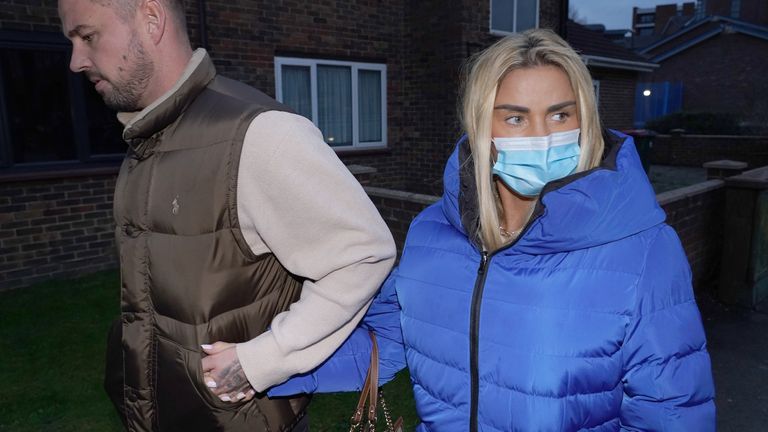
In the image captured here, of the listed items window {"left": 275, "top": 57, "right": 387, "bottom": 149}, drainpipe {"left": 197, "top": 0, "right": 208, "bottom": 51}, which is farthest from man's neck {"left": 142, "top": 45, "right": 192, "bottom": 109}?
window {"left": 275, "top": 57, "right": 387, "bottom": 149}

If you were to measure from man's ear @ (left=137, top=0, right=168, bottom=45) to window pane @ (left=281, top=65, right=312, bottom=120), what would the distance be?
22.9 feet

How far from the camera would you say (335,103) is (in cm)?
916

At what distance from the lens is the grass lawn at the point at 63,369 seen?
3539mm

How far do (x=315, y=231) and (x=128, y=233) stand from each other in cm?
62

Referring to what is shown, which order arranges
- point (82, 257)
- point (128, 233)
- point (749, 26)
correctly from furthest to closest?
point (749, 26) → point (82, 257) → point (128, 233)

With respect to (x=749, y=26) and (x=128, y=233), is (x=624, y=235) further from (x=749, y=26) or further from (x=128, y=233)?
(x=749, y=26)

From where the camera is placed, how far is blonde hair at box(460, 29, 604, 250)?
5.18ft

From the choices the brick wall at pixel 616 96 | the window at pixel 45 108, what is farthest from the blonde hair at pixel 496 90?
the brick wall at pixel 616 96

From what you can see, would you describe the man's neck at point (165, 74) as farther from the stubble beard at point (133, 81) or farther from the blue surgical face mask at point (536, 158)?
the blue surgical face mask at point (536, 158)

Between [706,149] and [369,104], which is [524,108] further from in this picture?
[706,149]

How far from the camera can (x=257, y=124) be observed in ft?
4.61

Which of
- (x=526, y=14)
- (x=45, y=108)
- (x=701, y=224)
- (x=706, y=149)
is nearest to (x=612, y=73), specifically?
(x=706, y=149)

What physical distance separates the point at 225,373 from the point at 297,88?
25.1ft

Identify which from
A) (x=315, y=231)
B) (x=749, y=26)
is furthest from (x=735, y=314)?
(x=749, y=26)
